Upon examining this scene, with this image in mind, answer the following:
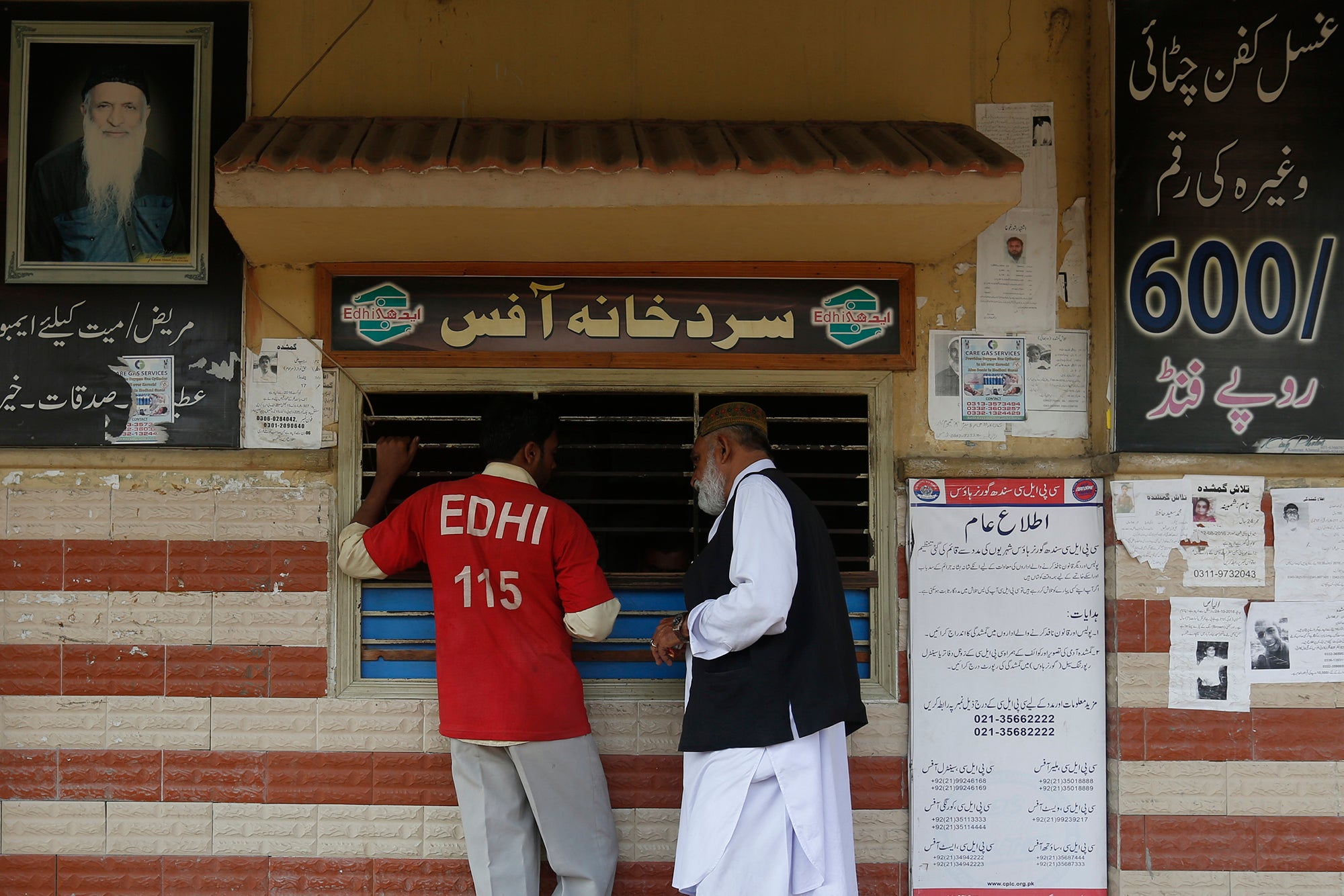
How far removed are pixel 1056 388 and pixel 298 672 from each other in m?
2.98

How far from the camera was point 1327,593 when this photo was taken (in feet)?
11.9

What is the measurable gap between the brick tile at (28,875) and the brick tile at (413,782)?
1.19m

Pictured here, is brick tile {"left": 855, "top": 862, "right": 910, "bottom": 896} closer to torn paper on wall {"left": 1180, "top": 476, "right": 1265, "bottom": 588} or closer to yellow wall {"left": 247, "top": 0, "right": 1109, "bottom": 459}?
torn paper on wall {"left": 1180, "top": 476, "right": 1265, "bottom": 588}

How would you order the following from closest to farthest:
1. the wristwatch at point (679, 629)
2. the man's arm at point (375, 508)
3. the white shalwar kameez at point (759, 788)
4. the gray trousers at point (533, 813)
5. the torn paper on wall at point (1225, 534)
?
1. the white shalwar kameez at point (759, 788)
2. the wristwatch at point (679, 629)
3. the gray trousers at point (533, 813)
4. the man's arm at point (375, 508)
5. the torn paper on wall at point (1225, 534)

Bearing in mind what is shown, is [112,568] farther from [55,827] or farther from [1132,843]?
[1132,843]

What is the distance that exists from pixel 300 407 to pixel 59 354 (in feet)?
2.95

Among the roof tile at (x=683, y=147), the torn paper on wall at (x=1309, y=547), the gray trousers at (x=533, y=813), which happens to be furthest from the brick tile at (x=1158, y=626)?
the roof tile at (x=683, y=147)

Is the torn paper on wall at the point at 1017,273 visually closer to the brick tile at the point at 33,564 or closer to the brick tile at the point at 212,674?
the brick tile at the point at 212,674

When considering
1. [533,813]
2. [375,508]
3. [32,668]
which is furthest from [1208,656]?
[32,668]

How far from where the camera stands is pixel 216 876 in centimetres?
363

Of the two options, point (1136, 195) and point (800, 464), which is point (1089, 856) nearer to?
point (800, 464)

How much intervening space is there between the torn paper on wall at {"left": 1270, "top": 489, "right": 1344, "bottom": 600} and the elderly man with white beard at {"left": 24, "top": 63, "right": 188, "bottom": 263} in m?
4.14

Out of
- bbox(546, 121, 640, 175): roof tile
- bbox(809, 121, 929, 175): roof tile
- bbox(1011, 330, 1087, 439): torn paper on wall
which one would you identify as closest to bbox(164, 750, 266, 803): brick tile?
bbox(546, 121, 640, 175): roof tile

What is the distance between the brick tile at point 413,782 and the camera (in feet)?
12.0
